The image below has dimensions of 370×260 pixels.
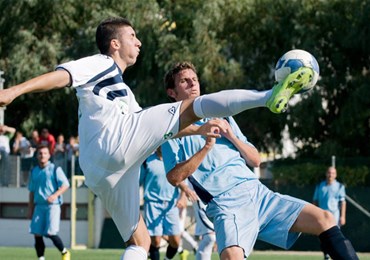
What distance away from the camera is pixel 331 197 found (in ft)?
71.8

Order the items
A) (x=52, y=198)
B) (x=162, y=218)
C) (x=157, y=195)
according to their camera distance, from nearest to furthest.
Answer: (x=162, y=218) < (x=157, y=195) < (x=52, y=198)

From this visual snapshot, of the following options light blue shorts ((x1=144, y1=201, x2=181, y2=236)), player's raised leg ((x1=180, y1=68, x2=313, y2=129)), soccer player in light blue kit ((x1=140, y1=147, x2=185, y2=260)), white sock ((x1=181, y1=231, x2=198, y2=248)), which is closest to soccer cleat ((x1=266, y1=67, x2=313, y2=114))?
player's raised leg ((x1=180, y1=68, x2=313, y2=129))

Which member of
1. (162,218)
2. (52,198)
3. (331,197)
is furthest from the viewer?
(331,197)

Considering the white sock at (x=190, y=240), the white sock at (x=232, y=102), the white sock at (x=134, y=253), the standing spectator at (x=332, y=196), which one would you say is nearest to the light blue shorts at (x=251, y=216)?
the white sock at (x=134, y=253)

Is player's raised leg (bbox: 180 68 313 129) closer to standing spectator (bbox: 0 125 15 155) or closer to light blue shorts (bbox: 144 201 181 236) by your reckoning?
light blue shorts (bbox: 144 201 181 236)

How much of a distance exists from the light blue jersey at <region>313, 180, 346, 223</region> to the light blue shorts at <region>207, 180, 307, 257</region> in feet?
43.1

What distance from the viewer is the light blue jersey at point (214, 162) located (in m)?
8.89

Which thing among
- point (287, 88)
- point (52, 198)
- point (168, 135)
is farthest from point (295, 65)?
point (52, 198)

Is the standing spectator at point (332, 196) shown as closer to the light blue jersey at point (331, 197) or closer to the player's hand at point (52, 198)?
the light blue jersey at point (331, 197)

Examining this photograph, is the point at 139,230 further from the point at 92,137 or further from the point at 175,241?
the point at 175,241

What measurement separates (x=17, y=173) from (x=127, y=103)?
719 inches

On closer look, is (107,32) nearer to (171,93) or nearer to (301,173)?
(171,93)

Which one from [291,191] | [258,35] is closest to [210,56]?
[258,35]

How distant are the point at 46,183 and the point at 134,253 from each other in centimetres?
1021
